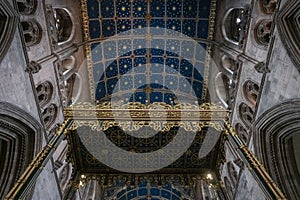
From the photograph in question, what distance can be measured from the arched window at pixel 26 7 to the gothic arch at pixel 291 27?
8.55 metres

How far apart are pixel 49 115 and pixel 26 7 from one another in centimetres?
425

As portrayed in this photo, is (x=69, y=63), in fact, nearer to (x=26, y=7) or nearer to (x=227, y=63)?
(x=26, y=7)

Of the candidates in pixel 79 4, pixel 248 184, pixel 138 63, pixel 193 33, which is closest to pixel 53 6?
pixel 79 4

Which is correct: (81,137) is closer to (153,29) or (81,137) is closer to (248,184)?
(248,184)

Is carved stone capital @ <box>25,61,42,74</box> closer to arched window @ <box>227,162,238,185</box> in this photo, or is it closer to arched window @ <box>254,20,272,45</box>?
arched window @ <box>254,20,272,45</box>

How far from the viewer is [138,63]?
52.7ft

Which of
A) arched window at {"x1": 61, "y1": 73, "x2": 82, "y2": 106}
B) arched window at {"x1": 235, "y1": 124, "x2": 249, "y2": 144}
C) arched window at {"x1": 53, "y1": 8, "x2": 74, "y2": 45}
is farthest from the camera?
arched window at {"x1": 61, "y1": 73, "x2": 82, "y2": 106}

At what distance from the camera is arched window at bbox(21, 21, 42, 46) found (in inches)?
367

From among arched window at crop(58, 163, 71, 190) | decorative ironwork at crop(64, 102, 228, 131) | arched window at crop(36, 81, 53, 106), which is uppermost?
decorative ironwork at crop(64, 102, 228, 131)

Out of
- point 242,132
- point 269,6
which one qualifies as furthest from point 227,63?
point 269,6

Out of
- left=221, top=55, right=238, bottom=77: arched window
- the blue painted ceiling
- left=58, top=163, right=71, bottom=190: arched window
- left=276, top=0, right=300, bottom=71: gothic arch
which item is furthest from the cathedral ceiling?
left=276, top=0, right=300, bottom=71: gothic arch

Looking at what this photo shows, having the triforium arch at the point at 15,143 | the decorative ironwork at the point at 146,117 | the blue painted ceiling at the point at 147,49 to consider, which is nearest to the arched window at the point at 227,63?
the blue painted ceiling at the point at 147,49

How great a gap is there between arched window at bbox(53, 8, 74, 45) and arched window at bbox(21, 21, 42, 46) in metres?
2.77

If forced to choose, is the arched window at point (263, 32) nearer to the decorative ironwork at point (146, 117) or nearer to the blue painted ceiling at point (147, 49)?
the decorative ironwork at point (146, 117)
